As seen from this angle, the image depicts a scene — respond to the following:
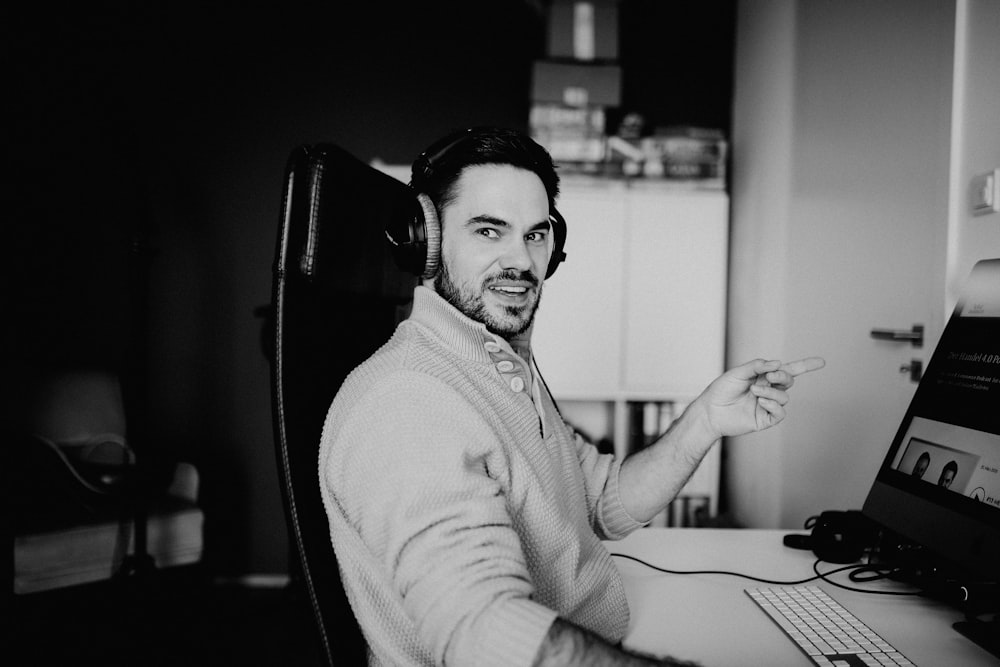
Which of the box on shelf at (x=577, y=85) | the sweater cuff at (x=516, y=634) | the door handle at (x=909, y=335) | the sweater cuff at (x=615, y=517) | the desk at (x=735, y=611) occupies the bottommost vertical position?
the desk at (x=735, y=611)

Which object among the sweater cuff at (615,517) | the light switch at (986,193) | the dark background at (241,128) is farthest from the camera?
the dark background at (241,128)

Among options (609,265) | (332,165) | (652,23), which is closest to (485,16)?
(652,23)

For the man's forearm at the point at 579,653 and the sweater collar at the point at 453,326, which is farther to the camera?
the sweater collar at the point at 453,326

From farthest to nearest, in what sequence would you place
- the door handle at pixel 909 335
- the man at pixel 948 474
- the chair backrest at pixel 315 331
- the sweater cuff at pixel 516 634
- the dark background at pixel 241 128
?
the dark background at pixel 241 128 → the door handle at pixel 909 335 → the man at pixel 948 474 → the chair backrest at pixel 315 331 → the sweater cuff at pixel 516 634

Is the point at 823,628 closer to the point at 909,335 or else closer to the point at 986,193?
the point at 986,193

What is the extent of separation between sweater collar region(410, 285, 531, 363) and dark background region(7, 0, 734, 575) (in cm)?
214

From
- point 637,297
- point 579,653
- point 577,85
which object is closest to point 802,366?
point 579,653

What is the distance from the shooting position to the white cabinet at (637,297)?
2.60m

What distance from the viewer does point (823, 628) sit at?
860 millimetres

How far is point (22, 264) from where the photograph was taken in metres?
2.81

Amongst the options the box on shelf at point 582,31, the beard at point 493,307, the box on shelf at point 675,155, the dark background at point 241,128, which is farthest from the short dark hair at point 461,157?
the dark background at point 241,128

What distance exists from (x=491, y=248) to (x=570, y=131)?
64.9 inches

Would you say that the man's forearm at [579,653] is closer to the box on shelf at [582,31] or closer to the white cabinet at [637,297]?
the white cabinet at [637,297]

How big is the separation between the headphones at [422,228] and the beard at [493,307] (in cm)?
5
